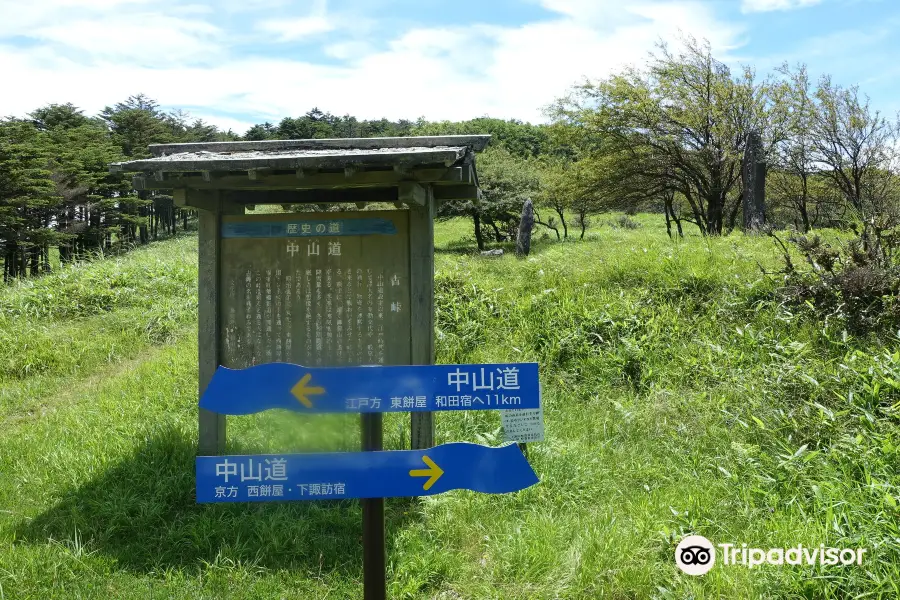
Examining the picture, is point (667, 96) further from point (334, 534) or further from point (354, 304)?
point (334, 534)

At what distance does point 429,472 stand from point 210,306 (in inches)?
141

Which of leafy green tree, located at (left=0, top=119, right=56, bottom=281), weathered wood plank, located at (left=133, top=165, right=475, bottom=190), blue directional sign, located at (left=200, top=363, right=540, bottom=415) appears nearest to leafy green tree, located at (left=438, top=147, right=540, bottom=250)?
leafy green tree, located at (left=0, top=119, right=56, bottom=281)

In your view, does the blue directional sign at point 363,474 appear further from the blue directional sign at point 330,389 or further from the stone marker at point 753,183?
the stone marker at point 753,183

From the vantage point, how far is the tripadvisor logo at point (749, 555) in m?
3.35

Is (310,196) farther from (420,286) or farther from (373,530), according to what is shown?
(373,530)

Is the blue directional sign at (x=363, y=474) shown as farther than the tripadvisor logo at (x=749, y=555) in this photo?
No

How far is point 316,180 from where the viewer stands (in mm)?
4812

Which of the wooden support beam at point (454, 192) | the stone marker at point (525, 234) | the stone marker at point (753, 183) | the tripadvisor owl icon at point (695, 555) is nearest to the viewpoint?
the tripadvisor owl icon at point (695, 555)

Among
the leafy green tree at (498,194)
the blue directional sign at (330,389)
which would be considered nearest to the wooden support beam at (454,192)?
the blue directional sign at (330,389)

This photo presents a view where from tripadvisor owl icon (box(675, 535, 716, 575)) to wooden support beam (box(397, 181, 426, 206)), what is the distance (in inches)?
120

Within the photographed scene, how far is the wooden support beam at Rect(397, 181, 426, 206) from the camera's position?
15.3 ft

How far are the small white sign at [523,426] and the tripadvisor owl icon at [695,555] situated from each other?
1.30 meters

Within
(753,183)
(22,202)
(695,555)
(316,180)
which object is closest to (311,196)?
(316,180)

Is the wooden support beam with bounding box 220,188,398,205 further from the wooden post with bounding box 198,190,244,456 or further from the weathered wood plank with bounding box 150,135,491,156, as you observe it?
the weathered wood plank with bounding box 150,135,491,156
